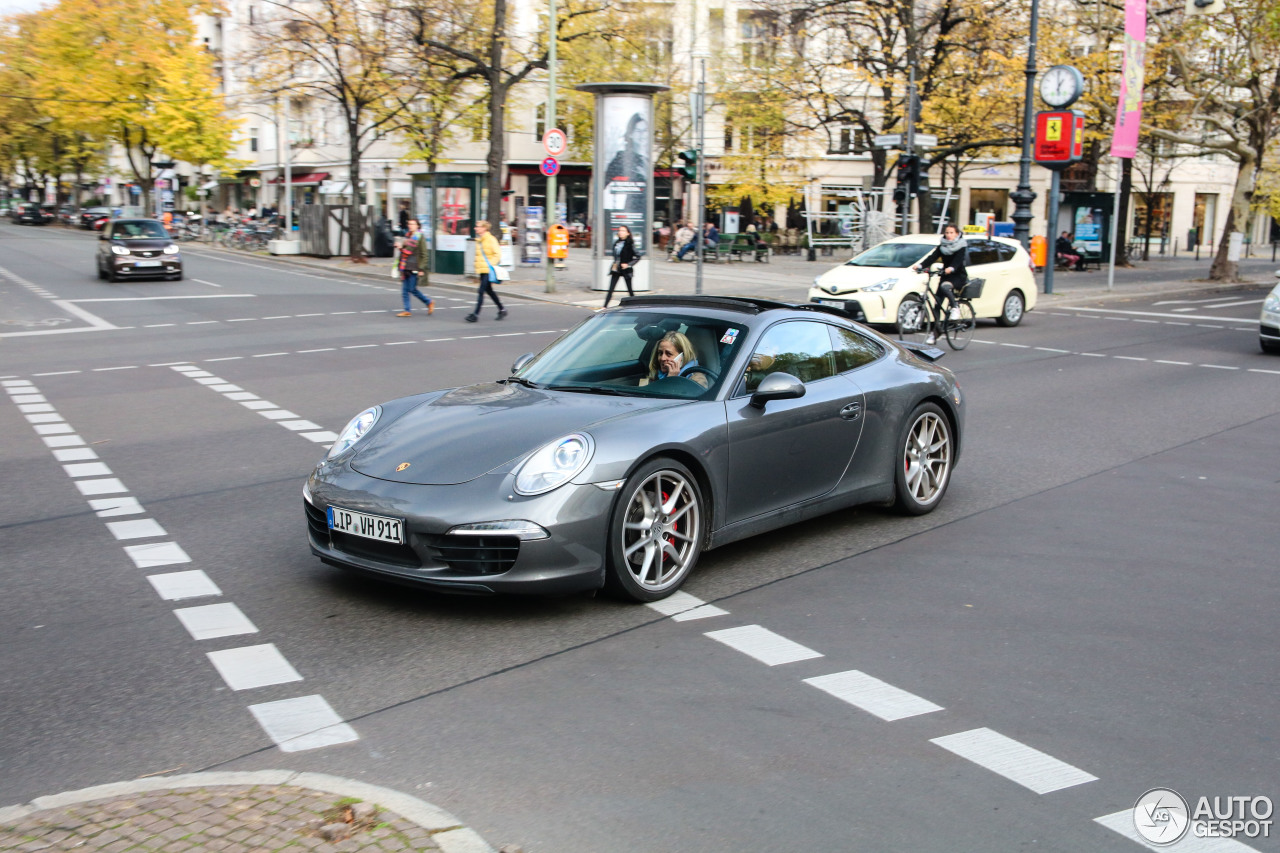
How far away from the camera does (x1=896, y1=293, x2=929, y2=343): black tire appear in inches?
772

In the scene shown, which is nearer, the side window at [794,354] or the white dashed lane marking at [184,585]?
the white dashed lane marking at [184,585]

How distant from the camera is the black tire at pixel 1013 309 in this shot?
22.1m

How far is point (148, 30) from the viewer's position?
62969mm

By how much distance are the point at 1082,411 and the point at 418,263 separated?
13.7m

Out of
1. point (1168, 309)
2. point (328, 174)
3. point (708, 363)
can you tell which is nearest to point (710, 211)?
point (328, 174)

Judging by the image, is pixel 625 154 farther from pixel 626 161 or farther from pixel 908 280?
pixel 908 280

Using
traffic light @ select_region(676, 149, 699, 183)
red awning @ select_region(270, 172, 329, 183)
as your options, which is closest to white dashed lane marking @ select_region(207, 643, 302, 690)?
traffic light @ select_region(676, 149, 699, 183)

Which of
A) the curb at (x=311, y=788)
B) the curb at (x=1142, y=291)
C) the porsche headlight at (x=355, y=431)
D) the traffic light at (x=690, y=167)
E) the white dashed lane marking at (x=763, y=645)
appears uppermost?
Answer: the traffic light at (x=690, y=167)

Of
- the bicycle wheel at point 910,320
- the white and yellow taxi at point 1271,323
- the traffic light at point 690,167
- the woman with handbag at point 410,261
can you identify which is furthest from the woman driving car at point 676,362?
the traffic light at point 690,167

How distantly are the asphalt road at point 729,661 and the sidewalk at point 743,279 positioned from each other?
1749 centimetres

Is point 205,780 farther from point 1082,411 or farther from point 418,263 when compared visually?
point 418,263

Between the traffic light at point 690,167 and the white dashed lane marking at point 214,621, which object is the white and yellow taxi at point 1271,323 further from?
the white dashed lane marking at point 214,621

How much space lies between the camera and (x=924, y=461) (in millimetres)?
7793

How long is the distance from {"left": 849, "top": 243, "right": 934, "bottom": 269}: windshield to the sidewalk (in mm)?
4577
